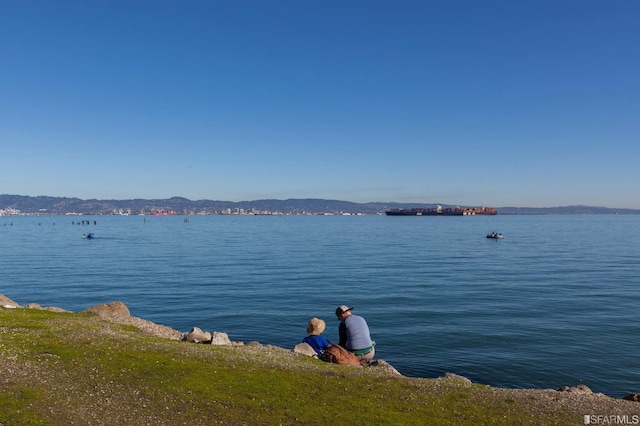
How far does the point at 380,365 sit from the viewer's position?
21.6m

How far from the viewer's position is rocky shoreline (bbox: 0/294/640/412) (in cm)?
1394

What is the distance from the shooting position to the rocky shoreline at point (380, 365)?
1394 cm

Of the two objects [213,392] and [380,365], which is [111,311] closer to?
[380,365]

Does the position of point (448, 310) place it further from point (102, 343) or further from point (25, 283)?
point (25, 283)

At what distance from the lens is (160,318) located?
37.0 m

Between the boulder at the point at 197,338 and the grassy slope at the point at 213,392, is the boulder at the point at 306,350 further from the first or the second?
the boulder at the point at 197,338

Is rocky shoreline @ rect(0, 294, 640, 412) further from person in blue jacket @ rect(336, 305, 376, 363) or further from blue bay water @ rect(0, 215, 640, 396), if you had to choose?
blue bay water @ rect(0, 215, 640, 396)

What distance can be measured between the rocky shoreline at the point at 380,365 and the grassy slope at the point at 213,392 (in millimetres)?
1192

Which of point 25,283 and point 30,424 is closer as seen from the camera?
point 30,424

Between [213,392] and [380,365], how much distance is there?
34.3 ft

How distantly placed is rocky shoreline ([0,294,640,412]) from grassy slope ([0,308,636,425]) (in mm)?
1192

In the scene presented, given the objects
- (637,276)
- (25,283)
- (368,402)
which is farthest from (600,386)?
(25,283)

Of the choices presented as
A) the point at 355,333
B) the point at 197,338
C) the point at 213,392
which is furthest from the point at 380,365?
the point at 213,392

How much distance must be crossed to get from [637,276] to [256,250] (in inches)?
2444
